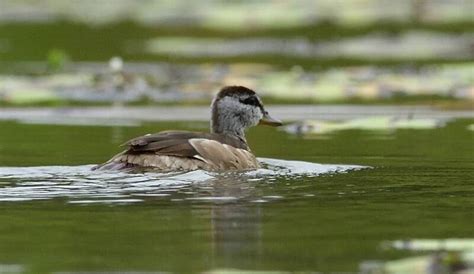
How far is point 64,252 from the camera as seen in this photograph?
899cm

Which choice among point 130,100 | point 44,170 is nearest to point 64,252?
point 44,170

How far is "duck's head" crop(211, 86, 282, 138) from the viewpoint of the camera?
15.0 metres

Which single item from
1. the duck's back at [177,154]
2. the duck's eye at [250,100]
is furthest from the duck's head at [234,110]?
the duck's back at [177,154]

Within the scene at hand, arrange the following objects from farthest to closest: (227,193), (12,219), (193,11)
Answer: (193,11) < (227,193) < (12,219)

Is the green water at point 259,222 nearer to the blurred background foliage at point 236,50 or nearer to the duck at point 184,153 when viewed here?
the duck at point 184,153

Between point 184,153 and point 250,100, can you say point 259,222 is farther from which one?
point 250,100

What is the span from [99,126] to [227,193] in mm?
7687

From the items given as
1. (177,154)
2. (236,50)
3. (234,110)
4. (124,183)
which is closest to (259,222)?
(124,183)

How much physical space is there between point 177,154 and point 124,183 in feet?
3.42

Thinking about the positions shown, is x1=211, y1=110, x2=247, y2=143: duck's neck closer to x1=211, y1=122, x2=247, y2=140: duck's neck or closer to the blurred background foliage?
x1=211, y1=122, x2=247, y2=140: duck's neck

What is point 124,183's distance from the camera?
40.0 ft

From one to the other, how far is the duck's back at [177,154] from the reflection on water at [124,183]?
0.76 ft

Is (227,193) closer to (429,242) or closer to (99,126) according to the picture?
(429,242)

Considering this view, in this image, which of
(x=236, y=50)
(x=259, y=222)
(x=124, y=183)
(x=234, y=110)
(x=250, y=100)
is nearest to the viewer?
(x=259, y=222)
